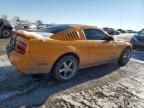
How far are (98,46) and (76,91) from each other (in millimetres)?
1753

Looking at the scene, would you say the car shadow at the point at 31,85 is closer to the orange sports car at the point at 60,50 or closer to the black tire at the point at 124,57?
the orange sports car at the point at 60,50

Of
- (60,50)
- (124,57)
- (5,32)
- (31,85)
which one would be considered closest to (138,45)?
(124,57)

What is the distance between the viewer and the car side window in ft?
17.7

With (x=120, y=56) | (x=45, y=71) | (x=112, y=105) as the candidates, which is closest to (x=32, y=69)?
(x=45, y=71)

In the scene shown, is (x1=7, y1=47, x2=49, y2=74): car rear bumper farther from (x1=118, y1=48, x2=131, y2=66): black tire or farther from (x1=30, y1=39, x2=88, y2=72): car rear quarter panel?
(x1=118, y1=48, x2=131, y2=66): black tire

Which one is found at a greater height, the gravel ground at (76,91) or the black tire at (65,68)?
the black tire at (65,68)

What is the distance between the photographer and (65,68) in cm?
484

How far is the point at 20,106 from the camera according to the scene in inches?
137

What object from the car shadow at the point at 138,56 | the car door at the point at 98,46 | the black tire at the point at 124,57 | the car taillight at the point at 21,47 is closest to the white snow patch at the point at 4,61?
the car taillight at the point at 21,47

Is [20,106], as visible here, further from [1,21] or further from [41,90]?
[1,21]

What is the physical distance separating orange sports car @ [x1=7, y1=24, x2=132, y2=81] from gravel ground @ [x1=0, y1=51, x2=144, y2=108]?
1.26 feet

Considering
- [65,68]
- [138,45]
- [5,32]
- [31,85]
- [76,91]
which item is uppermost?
[5,32]

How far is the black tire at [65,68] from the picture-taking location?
183 inches

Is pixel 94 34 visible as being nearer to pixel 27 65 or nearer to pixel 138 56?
pixel 27 65
